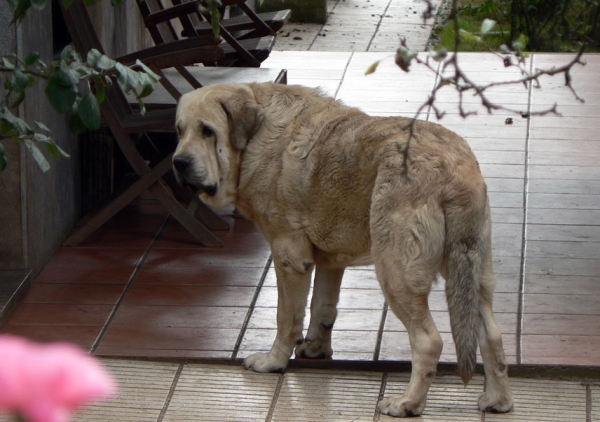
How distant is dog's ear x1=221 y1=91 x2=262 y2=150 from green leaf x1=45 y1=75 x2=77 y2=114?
0.91m

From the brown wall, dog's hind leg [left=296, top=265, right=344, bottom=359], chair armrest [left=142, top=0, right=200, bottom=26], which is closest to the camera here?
dog's hind leg [left=296, top=265, right=344, bottom=359]

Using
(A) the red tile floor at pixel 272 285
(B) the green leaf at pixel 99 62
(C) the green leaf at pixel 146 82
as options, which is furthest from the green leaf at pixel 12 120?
(A) the red tile floor at pixel 272 285

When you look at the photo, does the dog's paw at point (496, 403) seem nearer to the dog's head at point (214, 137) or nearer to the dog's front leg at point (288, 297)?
the dog's front leg at point (288, 297)

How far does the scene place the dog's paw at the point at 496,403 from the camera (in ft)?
12.3

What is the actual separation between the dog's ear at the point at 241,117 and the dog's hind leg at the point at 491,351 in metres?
1.24

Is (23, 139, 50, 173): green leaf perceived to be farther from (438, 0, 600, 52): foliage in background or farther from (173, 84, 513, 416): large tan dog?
(438, 0, 600, 52): foliage in background

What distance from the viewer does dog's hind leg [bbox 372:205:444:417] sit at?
3465mm

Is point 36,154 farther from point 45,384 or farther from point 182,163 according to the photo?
point 45,384

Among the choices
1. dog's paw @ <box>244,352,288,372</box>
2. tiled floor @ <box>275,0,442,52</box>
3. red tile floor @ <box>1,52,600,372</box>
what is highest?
dog's paw @ <box>244,352,288,372</box>

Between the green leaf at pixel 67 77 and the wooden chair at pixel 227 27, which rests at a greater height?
the green leaf at pixel 67 77

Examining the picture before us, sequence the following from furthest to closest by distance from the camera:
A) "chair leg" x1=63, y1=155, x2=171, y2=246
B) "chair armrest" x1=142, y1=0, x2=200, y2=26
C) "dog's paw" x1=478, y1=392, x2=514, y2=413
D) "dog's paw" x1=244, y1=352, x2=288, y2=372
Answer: "chair armrest" x1=142, y1=0, x2=200, y2=26 < "chair leg" x1=63, y1=155, x2=171, y2=246 < "dog's paw" x1=244, y1=352, x2=288, y2=372 < "dog's paw" x1=478, y1=392, x2=514, y2=413

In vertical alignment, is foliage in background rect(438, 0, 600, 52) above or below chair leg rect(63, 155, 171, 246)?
above

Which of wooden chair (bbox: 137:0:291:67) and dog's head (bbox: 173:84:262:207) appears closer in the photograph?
dog's head (bbox: 173:84:262:207)

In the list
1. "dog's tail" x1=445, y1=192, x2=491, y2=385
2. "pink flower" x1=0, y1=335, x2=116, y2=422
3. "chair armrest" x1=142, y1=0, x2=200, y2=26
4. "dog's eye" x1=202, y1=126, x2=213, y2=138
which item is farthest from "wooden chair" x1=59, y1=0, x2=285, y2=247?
"pink flower" x1=0, y1=335, x2=116, y2=422
